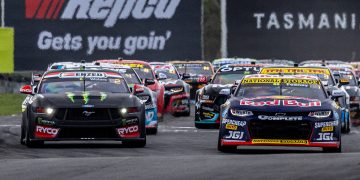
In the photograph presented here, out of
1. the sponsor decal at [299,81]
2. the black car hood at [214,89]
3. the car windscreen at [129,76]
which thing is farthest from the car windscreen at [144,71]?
the sponsor decal at [299,81]

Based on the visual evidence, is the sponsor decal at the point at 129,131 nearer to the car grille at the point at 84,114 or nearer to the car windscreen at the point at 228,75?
the car grille at the point at 84,114

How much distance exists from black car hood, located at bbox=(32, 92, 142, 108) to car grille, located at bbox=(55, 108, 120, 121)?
0.19 feet

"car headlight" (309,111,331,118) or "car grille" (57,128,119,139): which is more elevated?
"car headlight" (309,111,331,118)

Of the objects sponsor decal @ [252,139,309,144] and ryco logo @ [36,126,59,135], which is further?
ryco logo @ [36,126,59,135]

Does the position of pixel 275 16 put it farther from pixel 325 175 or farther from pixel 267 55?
pixel 325 175

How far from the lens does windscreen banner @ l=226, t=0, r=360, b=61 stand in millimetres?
56094

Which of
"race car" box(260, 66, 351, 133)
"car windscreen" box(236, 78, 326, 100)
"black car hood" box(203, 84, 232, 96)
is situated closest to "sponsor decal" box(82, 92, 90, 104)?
"car windscreen" box(236, 78, 326, 100)

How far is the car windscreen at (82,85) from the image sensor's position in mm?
18922

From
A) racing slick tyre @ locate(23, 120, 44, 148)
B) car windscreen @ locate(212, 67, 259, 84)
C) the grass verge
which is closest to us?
racing slick tyre @ locate(23, 120, 44, 148)

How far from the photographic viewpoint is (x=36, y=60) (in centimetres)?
5347

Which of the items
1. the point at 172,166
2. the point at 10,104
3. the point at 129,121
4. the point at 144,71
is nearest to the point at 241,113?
the point at 129,121

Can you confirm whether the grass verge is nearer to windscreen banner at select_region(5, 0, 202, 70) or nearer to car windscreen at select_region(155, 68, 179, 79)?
car windscreen at select_region(155, 68, 179, 79)

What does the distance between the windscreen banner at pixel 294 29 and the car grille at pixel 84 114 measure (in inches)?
1505

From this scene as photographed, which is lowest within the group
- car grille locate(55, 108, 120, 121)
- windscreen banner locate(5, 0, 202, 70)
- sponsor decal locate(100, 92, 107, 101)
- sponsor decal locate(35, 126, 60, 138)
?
sponsor decal locate(35, 126, 60, 138)
